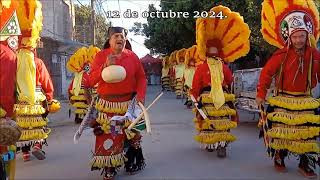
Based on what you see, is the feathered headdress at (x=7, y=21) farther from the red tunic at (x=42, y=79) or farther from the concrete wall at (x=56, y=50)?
the concrete wall at (x=56, y=50)

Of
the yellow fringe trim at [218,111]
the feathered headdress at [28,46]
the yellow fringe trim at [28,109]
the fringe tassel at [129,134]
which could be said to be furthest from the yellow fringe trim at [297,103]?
the yellow fringe trim at [28,109]

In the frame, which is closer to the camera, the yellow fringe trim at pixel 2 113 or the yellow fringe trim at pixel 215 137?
the yellow fringe trim at pixel 2 113

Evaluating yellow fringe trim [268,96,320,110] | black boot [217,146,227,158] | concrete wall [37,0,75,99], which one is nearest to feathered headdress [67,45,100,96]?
black boot [217,146,227,158]

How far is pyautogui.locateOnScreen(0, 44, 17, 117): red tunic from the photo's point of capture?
3764 mm

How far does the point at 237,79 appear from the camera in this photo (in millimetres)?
12008

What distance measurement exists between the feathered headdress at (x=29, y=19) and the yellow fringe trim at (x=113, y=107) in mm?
1652

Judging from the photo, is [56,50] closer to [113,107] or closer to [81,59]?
[81,59]

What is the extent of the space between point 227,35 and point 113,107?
277cm

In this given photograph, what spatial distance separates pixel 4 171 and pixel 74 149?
14.2ft

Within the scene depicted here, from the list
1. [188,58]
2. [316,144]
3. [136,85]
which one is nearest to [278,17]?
[316,144]

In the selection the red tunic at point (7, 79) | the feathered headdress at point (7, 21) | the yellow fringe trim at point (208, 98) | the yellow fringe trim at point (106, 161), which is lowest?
the yellow fringe trim at point (106, 161)

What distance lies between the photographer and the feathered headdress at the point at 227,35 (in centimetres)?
748

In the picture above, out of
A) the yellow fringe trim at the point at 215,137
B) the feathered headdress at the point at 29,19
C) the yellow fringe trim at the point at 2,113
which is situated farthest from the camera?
the yellow fringe trim at the point at 215,137

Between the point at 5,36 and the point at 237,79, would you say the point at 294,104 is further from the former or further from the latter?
the point at 237,79
